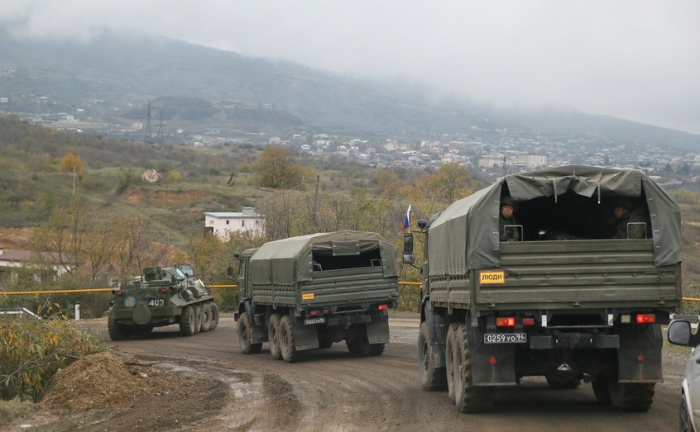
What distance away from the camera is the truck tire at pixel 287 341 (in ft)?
75.5

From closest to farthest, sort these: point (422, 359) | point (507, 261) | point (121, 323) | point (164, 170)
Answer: point (507, 261) < point (422, 359) < point (121, 323) < point (164, 170)

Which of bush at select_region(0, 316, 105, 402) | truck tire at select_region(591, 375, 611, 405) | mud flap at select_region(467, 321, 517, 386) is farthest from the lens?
bush at select_region(0, 316, 105, 402)

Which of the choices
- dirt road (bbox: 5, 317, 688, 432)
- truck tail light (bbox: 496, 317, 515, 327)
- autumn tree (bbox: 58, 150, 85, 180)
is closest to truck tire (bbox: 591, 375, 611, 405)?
dirt road (bbox: 5, 317, 688, 432)

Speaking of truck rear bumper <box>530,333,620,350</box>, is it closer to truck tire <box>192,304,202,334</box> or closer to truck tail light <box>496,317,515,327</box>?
truck tail light <box>496,317,515,327</box>

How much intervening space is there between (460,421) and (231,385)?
625cm

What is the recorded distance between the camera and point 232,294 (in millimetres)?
47844

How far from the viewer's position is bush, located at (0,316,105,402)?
17797 millimetres

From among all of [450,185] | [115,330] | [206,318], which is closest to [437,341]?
[115,330]

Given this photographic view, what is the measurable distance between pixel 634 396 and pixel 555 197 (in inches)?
107

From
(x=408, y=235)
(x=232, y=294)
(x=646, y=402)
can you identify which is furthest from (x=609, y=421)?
(x=232, y=294)

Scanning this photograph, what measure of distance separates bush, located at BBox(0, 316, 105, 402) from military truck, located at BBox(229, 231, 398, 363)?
5.08 meters

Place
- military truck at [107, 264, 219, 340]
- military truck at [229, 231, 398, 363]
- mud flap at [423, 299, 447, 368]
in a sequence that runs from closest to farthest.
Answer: mud flap at [423, 299, 447, 368] → military truck at [229, 231, 398, 363] → military truck at [107, 264, 219, 340]

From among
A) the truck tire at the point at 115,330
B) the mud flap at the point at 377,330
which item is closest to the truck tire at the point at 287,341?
the mud flap at the point at 377,330

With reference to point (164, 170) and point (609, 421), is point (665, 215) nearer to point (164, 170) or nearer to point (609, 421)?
point (609, 421)
